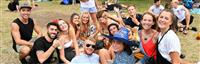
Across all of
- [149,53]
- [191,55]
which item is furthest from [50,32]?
[191,55]

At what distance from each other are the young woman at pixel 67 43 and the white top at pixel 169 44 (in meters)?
1.80

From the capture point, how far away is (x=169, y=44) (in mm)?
4094

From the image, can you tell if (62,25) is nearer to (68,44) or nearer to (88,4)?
(68,44)

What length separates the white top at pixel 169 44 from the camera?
13.4ft

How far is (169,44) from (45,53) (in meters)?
1.90

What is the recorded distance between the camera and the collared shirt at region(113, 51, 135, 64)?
4961mm

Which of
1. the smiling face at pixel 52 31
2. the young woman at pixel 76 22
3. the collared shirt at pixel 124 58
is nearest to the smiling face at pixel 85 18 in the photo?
the young woman at pixel 76 22

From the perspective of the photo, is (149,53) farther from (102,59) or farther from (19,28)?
(19,28)

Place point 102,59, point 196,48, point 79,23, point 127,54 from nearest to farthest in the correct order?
point 127,54
point 102,59
point 79,23
point 196,48

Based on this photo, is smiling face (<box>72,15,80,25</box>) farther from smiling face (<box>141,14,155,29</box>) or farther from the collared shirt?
smiling face (<box>141,14,155,29</box>)

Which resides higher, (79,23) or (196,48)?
(79,23)

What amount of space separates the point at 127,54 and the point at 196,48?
3.28 m

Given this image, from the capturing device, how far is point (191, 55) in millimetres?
7266

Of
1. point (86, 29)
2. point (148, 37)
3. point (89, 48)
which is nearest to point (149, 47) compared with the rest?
point (148, 37)
